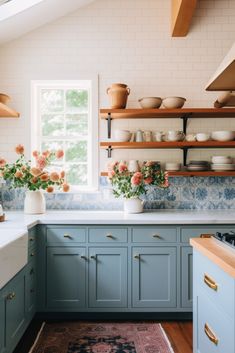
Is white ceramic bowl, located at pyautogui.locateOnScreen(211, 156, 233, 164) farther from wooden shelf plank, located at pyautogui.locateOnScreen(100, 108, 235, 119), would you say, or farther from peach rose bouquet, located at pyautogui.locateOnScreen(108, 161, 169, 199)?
peach rose bouquet, located at pyautogui.locateOnScreen(108, 161, 169, 199)

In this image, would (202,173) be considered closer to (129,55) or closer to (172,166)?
(172,166)

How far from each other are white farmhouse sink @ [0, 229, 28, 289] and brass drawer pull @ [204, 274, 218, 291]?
1152 millimetres

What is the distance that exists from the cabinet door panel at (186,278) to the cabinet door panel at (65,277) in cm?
89

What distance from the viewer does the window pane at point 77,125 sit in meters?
4.00

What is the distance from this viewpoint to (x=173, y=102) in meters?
3.57

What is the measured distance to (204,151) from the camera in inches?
151

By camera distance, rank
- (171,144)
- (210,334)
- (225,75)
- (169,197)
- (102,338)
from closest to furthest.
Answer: (225,75), (210,334), (102,338), (171,144), (169,197)

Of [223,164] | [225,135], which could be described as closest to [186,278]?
[223,164]

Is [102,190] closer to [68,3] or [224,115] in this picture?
[224,115]

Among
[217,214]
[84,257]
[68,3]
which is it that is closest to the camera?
[84,257]

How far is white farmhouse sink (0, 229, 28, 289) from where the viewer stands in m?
2.04

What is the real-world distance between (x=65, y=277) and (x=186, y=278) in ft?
3.57

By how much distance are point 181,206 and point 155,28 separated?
6.61 ft

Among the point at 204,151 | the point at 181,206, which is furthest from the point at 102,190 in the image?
the point at 204,151
